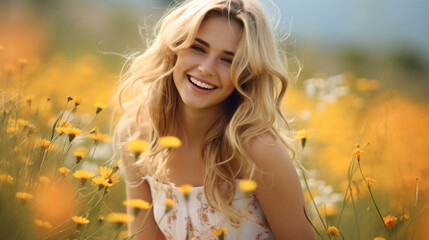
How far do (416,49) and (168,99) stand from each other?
153cm

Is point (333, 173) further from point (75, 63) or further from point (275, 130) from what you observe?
point (75, 63)

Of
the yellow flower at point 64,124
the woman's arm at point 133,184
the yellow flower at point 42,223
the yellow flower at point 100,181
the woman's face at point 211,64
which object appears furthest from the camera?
the woman's arm at point 133,184

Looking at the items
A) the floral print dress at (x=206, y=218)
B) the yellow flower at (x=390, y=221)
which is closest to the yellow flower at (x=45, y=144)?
the floral print dress at (x=206, y=218)

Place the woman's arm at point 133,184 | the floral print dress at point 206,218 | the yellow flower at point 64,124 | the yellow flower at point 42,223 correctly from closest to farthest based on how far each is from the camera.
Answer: the yellow flower at point 42,223, the yellow flower at point 64,124, the floral print dress at point 206,218, the woman's arm at point 133,184

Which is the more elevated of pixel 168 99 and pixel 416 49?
pixel 168 99

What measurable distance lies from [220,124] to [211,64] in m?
0.25

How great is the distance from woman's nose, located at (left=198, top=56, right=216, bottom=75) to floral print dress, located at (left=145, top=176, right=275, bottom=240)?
40 centimetres

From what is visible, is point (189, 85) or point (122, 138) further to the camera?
point (122, 138)

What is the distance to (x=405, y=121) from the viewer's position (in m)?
2.31

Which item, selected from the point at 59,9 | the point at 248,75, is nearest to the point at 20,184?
the point at 248,75

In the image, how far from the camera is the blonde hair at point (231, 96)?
163 centimetres

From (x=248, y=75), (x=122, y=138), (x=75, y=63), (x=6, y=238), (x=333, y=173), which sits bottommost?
(x=333, y=173)

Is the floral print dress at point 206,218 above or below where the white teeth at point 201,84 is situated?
below

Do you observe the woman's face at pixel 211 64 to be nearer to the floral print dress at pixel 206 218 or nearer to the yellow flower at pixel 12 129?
the floral print dress at pixel 206 218
